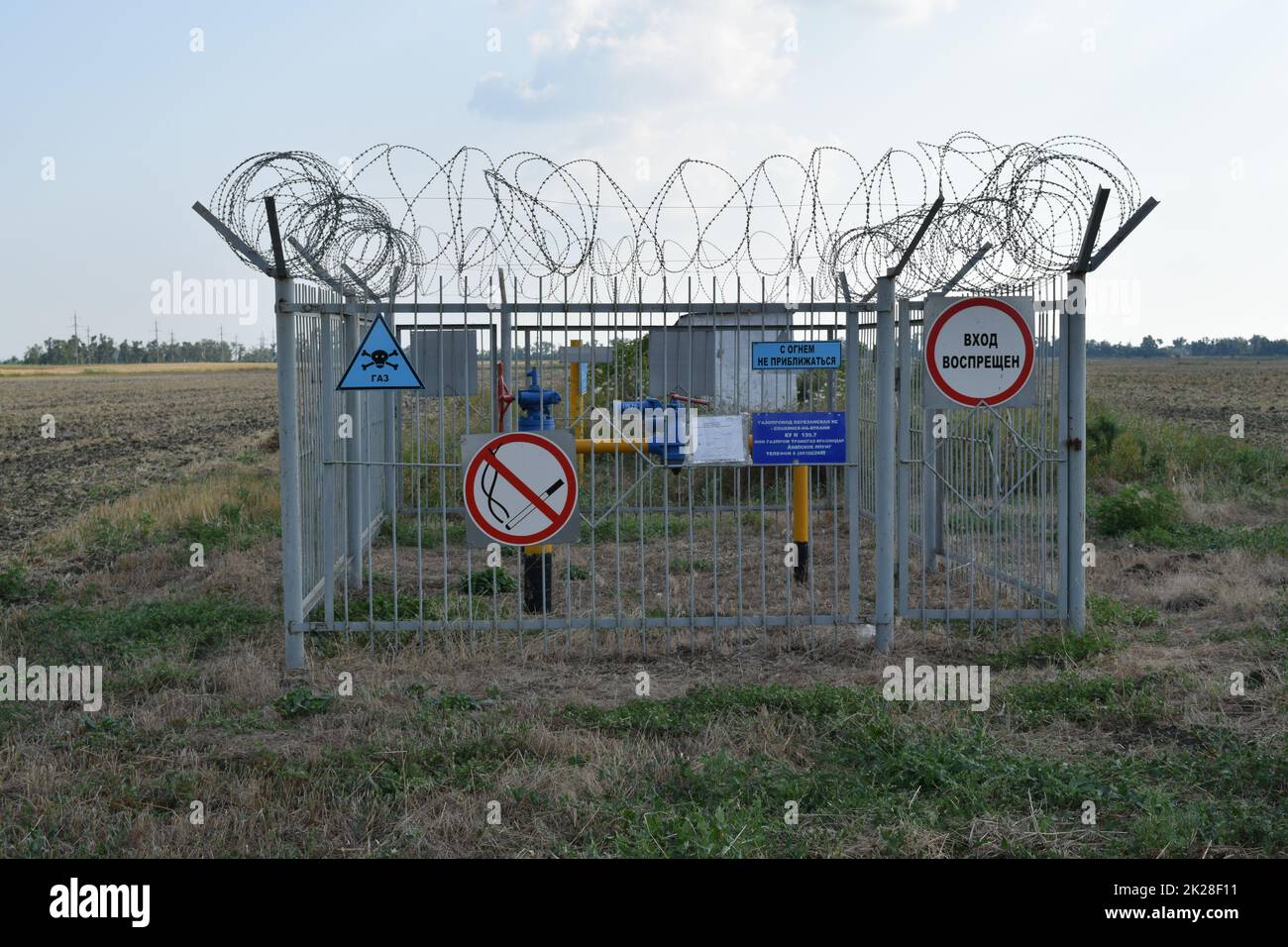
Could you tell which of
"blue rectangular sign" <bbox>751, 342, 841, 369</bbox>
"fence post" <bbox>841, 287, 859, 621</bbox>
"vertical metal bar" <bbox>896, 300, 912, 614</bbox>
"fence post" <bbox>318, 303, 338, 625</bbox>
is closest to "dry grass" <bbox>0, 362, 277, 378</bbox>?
"fence post" <bbox>318, 303, 338, 625</bbox>

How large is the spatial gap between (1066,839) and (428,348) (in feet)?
28.6

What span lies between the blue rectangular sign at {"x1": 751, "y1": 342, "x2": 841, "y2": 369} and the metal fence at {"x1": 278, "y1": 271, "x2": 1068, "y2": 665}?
0.37 feet

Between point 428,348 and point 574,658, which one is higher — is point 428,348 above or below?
above

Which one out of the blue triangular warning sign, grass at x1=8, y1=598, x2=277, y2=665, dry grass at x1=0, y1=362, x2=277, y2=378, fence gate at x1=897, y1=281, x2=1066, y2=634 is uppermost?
dry grass at x1=0, y1=362, x2=277, y2=378

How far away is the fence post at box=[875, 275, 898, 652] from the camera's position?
306 inches

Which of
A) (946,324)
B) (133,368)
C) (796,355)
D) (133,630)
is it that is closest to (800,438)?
(796,355)

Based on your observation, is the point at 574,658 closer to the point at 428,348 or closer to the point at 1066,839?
the point at 1066,839

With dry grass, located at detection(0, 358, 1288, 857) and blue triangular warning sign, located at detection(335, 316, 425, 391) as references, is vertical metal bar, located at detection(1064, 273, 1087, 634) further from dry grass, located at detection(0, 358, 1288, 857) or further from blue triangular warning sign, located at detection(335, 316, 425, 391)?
blue triangular warning sign, located at detection(335, 316, 425, 391)

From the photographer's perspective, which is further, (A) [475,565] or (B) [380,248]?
(A) [475,565]

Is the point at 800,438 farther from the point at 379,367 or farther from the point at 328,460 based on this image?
the point at 328,460

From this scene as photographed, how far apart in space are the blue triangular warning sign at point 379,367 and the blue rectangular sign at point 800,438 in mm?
2141

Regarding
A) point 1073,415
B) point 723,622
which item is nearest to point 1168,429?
point 1073,415

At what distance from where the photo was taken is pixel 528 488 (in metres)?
7.59
